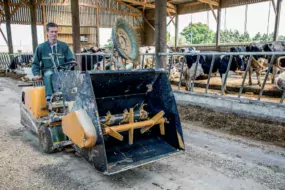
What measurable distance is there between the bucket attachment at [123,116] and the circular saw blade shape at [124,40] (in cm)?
95

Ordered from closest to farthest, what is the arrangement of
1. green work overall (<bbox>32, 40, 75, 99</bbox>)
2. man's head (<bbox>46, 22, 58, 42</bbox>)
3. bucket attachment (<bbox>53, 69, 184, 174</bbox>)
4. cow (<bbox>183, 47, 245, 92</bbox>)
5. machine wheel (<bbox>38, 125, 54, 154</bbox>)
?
bucket attachment (<bbox>53, 69, 184, 174</bbox>)
machine wheel (<bbox>38, 125, 54, 154</bbox>)
man's head (<bbox>46, 22, 58, 42</bbox>)
green work overall (<bbox>32, 40, 75, 99</bbox>)
cow (<bbox>183, 47, 245, 92</bbox>)

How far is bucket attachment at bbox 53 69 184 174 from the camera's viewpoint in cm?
247

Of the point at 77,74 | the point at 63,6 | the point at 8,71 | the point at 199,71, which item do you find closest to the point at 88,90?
the point at 77,74

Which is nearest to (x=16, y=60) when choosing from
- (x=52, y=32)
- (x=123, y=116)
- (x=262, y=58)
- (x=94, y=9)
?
(x=94, y=9)

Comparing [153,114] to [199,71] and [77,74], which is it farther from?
[199,71]

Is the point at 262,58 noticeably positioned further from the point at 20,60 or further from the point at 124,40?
the point at 20,60

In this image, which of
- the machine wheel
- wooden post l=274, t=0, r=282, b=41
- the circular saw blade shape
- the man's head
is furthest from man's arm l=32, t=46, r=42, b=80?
wooden post l=274, t=0, r=282, b=41

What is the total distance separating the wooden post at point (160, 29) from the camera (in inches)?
236

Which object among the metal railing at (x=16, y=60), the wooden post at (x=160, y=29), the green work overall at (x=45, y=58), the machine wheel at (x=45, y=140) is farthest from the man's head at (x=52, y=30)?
the metal railing at (x=16, y=60)

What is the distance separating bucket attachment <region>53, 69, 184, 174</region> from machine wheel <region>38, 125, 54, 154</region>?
0.45 meters

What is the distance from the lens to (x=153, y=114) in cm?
325

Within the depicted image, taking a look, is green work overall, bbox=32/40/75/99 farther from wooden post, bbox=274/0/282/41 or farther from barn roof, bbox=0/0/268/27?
barn roof, bbox=0/0/268/27

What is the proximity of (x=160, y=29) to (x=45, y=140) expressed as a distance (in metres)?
3.91

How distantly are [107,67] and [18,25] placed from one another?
17469mm
